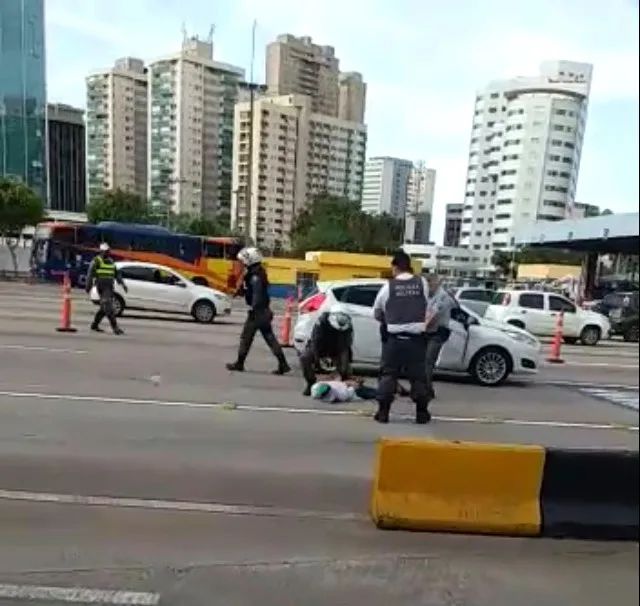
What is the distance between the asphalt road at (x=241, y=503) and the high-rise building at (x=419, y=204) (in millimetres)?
1153

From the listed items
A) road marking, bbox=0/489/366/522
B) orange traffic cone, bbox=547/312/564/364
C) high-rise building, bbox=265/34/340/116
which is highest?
high-rise building, bbox=265/34/340/116

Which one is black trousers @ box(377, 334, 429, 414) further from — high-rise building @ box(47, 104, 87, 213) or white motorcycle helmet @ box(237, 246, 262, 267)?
high-rise building @ box(47, 104, 87, 213)

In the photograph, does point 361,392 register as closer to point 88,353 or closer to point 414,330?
point 414,330

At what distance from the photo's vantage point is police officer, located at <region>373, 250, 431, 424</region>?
5434 mm

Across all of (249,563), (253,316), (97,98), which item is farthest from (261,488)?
(253,316)

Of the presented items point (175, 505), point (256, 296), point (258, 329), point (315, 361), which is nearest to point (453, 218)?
point (175, 505)

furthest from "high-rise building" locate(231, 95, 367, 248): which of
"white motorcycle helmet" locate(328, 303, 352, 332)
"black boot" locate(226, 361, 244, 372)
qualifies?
"black boot" locate(226, 361, 244, 372)

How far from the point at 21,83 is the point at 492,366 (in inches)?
284

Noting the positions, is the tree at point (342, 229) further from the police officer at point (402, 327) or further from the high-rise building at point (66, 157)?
the high-rise building at point (66, 157)

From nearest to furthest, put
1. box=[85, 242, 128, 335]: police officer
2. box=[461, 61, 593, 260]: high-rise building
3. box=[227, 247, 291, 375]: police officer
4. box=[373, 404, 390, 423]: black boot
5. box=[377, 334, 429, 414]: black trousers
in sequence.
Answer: box=[461, 61, 593, 260]: high-rise building, box=[377, 334, 429, 414]: black trousers, box=[373, 404, 390, 423]: black boot, box=[227, 247, 291, 375]: police officer, box=[85, 242, 128, 335]: police officer

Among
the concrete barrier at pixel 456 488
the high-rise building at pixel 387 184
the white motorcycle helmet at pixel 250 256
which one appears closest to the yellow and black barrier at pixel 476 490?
the concrete barrier at pixel 456 488

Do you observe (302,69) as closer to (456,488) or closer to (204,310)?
(456,488)

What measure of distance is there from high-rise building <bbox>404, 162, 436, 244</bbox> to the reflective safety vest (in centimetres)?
825

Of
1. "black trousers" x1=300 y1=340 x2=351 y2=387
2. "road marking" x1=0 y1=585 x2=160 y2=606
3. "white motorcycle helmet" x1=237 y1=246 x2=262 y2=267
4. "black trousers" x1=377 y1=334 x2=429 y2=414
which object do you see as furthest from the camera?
"white motorcycle helmet" x1=237 y1=246 x2=262 y2=267
